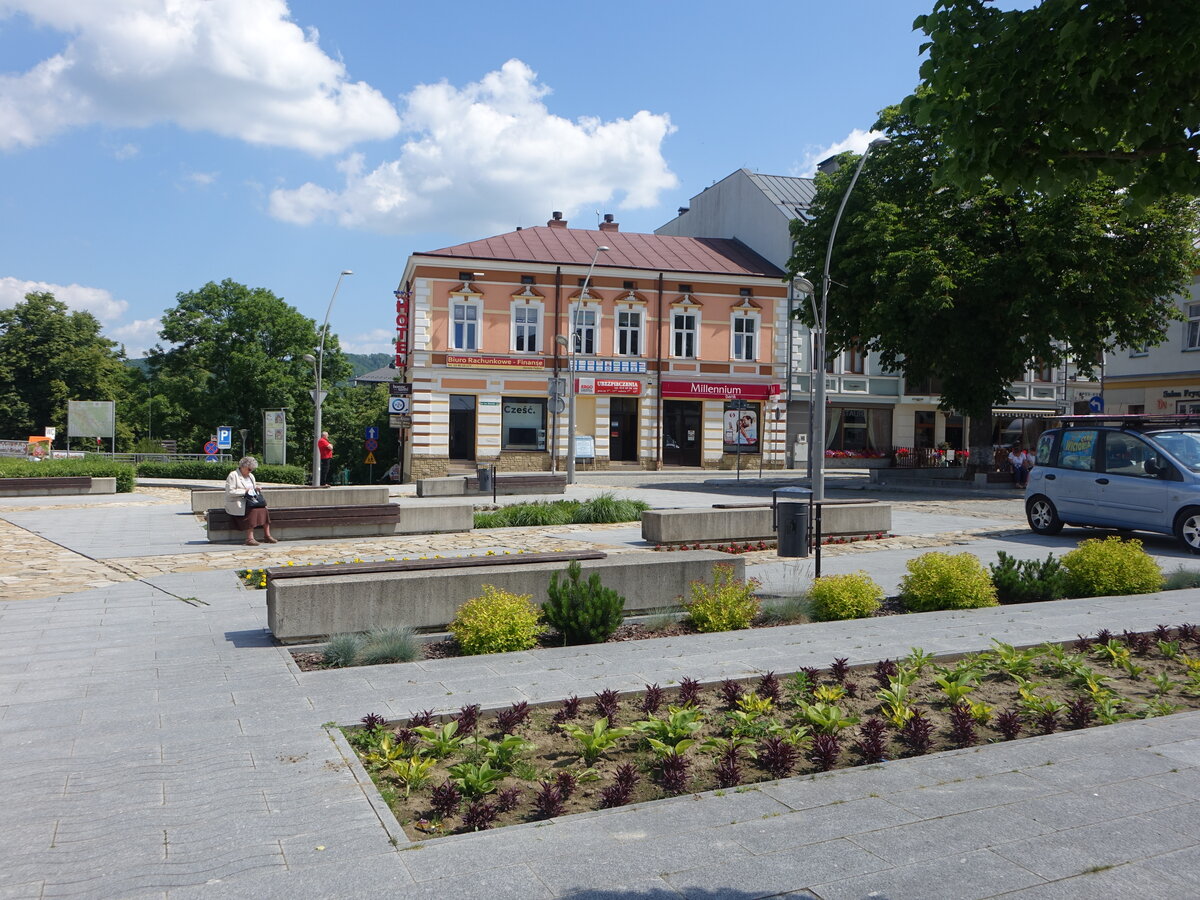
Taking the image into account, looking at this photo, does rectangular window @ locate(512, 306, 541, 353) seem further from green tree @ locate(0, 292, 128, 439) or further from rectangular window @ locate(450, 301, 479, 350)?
green tree @ locate(0, 292, 128, 439)

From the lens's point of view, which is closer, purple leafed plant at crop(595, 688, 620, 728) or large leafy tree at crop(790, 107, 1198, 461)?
purple leafed plant at crop(595, 688, 620, 728)

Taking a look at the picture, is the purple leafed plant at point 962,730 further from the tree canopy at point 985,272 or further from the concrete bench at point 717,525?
the tree canopy at point 985,272

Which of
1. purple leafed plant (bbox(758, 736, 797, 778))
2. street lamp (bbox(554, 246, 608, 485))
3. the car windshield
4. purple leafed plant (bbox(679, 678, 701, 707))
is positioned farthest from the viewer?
street lamp (bbox(554, 246, 608, 485))

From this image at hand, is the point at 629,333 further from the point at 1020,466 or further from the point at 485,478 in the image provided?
the point at 485,478

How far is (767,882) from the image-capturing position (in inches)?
145

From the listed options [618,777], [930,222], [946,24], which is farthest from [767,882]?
[930,222]

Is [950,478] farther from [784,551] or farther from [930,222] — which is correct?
[784,551]

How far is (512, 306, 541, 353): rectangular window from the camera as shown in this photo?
42.7 metres

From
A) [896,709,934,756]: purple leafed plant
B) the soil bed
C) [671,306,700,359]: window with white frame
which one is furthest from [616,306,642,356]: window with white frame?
[896,709,934,756]: purple leafed plant

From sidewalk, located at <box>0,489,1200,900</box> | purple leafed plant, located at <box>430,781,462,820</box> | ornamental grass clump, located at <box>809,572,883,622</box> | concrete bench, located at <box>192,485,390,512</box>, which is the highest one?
concrete bench, located at <box>192,485,390,512</box>

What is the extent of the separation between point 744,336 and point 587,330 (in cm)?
778

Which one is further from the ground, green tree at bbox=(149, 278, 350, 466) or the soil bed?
green tree at bbox=(149, 278, 350, 466)

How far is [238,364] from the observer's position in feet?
194

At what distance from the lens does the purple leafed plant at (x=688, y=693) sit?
590 cm
